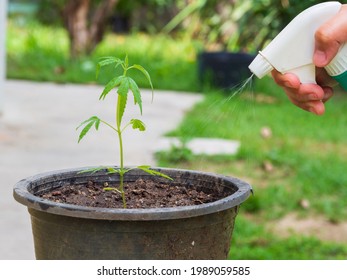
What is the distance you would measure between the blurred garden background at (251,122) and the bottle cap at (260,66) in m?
0.14

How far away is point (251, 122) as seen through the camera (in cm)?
642

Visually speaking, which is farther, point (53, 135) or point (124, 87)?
point (53, 135)

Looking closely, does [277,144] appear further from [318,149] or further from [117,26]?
[117,26]

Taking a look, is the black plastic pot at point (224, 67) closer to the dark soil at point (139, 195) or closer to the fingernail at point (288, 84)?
the dark soil at point (139, 195)

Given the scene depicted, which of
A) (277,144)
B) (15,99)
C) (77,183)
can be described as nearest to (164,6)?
(15,99)

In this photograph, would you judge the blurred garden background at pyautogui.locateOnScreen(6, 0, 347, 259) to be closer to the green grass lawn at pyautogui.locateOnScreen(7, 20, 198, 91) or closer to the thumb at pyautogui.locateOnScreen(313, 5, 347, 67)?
the green grass lawn at pyautogui.locateOnScreen(7, 20, 198, 91)

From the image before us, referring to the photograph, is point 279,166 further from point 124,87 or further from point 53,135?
point 124,87

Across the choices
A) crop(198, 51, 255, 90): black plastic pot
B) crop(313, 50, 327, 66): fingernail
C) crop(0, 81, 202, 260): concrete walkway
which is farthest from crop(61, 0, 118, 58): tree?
crop(313, 50, 327, 66): fingernail

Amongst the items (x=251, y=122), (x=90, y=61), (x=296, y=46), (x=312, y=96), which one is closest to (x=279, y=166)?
(x=251, y=122)

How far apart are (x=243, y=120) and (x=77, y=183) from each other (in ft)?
14.6

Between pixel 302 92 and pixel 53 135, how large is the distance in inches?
153

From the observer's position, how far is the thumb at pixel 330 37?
1.88 metres

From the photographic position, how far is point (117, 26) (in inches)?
647

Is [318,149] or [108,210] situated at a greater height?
[108,210]
